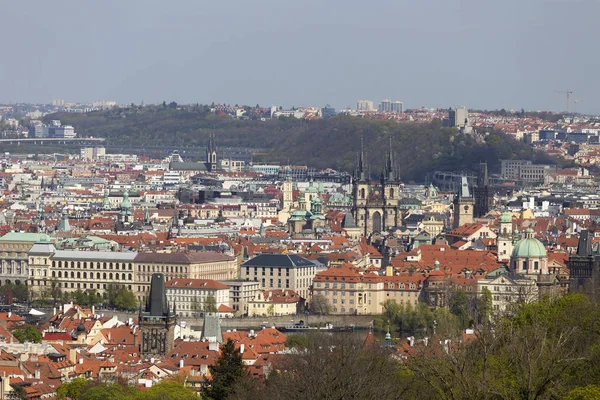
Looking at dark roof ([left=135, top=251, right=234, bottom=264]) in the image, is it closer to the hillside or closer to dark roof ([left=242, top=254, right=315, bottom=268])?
dark roof ([left=242, top=254, right=315, bottom=268])

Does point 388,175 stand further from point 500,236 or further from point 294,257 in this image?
point 294,257

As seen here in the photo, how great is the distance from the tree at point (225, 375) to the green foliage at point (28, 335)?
1241 centimetres

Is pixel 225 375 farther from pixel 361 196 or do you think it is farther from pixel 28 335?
pixel 361 196

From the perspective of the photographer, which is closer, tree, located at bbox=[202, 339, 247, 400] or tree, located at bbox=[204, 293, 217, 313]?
tree, located at bbox=[202, 339, 247, 400]

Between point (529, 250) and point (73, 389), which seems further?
point (529, 250)

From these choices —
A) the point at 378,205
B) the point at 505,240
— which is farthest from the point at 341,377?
the point at 378,205

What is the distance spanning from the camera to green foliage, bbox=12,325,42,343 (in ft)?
167

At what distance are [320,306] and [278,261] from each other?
5.08 m

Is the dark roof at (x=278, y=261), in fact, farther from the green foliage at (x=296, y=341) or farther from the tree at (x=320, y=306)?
the green foliage at (x=296, y=341)

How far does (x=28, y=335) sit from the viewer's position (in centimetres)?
5166

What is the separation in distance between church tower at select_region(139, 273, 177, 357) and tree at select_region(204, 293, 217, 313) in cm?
1460

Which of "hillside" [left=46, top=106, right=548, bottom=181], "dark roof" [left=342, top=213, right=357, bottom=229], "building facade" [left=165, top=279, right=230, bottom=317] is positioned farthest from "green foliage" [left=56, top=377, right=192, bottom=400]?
"hillside" [left=46, top=106, right=548, bottom=181]

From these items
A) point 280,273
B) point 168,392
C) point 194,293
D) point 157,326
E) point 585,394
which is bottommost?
point 194,293

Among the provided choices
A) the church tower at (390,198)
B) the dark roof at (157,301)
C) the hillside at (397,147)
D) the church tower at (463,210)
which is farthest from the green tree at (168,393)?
the hillside at (397,147)
